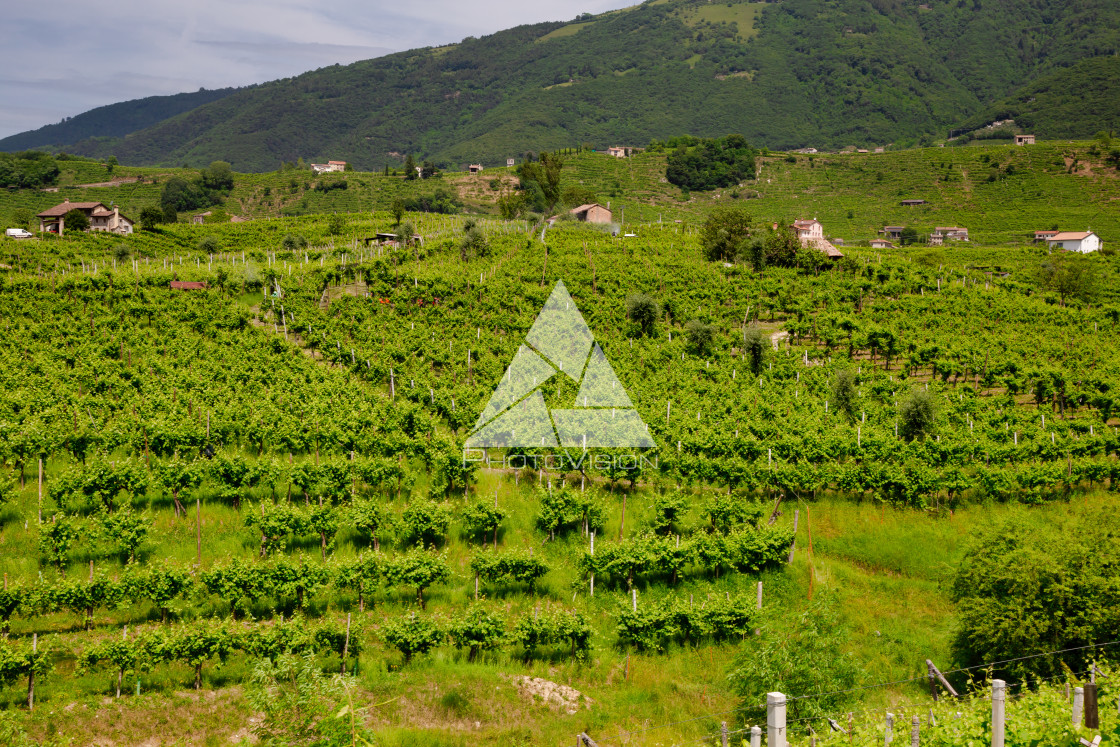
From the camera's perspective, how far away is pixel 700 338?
35.7m

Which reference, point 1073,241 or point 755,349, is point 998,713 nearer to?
point 755,349

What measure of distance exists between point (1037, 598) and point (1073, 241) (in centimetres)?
6851

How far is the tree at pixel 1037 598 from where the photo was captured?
17047 mm

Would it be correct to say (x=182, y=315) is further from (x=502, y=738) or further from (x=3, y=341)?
(x=502, y=738)

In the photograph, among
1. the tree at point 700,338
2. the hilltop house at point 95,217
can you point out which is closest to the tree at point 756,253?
the tree at point 700,338

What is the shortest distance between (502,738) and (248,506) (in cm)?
1037

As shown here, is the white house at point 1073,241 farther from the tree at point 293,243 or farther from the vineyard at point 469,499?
the tree at point 293,243

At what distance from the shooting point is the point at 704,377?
1305 inches

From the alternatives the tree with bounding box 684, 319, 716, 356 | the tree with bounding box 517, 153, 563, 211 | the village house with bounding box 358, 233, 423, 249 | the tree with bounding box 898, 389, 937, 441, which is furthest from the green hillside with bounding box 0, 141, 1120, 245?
the tree with bounding box 898, 389, 937, 441

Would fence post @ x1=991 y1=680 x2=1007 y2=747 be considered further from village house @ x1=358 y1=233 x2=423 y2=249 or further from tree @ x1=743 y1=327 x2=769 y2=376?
village house @ x1=358 y1=233 x2=423 y2=249

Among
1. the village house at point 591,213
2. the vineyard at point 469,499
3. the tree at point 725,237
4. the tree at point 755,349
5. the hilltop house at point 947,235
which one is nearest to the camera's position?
the vineyard at point 469,499

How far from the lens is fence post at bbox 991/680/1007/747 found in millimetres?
10992

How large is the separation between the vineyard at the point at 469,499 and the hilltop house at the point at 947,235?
46.1 metres

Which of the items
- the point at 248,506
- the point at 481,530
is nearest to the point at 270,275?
the point at 248,506
